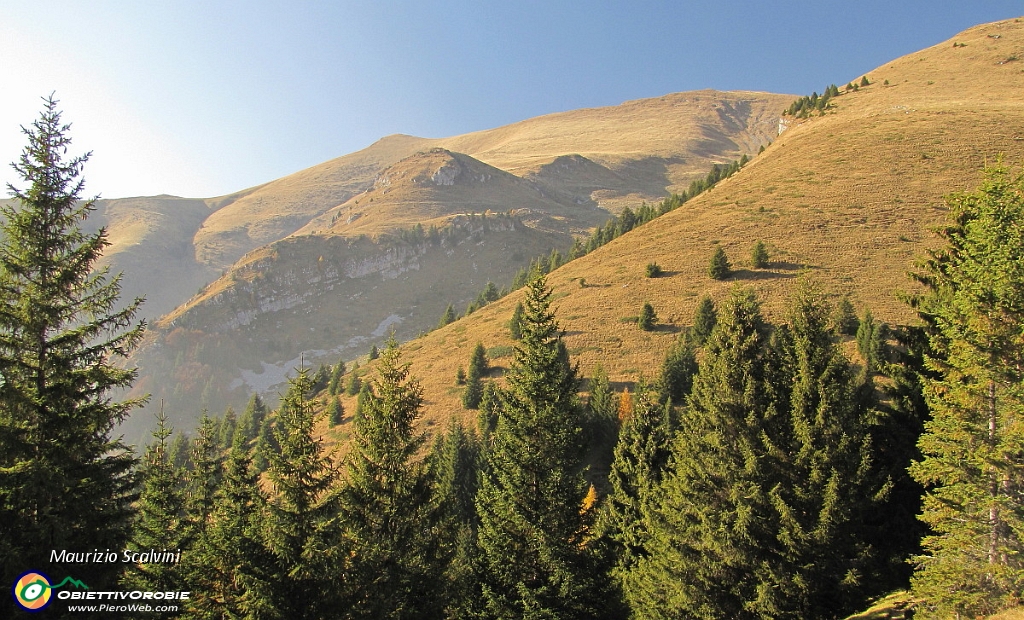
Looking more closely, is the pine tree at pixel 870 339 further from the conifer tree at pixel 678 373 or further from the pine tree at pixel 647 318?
the pine tree at pixel 647 318

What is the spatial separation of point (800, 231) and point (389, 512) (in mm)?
63716

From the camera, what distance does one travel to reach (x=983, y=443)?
1265 centimetres

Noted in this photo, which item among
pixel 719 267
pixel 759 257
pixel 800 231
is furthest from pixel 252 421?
pixel 800 231

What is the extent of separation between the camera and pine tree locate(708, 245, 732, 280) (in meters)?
56.0

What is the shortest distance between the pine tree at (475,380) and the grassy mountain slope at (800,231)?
143 cm

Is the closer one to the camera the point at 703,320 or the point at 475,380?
the point at 703,320

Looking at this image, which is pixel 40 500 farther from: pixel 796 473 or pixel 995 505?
pixel 995 505

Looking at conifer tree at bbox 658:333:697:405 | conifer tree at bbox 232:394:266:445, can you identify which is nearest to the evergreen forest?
conifer tree at bbox 658:333:697:405

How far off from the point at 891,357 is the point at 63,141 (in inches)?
1874

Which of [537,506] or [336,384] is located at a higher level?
[537,506]

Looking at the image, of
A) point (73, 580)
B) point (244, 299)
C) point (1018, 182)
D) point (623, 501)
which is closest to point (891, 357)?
point (1018, 182)

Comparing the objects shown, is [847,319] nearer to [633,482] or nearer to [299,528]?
[633,482]

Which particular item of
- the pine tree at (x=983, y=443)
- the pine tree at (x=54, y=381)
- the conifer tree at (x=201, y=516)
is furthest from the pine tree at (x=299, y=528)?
the pine tree at (x=983, y=443)

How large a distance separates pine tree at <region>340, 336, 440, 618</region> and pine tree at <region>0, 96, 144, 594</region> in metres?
6.16
